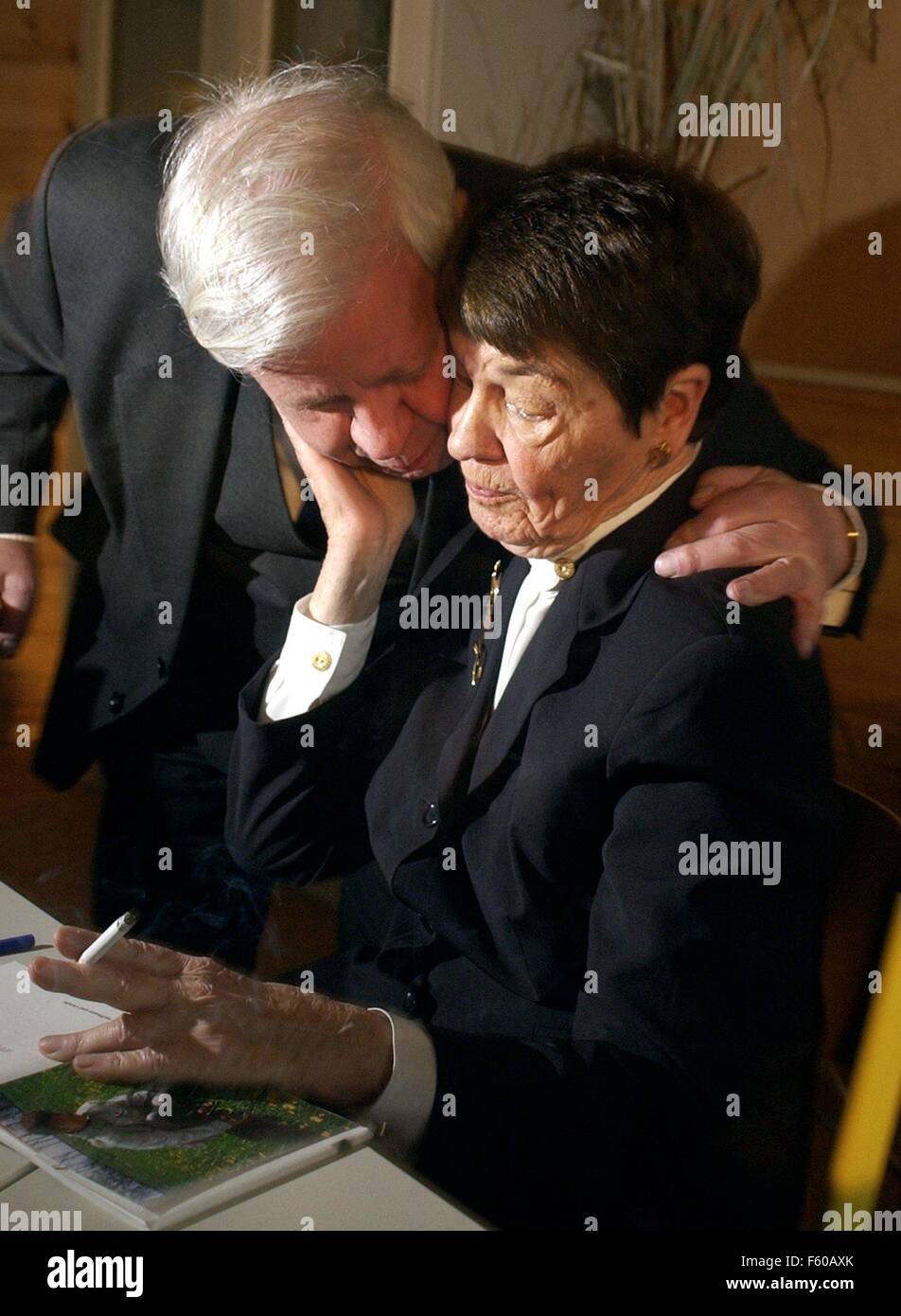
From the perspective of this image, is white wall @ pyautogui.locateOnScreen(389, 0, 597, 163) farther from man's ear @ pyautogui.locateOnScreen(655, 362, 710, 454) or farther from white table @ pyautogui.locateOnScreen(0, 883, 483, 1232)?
white table @ pyautogui.locateOnScreen(0, 883, 483, 1232)

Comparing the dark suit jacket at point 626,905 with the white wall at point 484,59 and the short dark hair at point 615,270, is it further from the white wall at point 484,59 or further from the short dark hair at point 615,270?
the white wall at point 484,59

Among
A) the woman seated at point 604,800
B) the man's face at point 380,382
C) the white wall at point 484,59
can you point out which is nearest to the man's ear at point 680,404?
A: the woman seated at point 604,800

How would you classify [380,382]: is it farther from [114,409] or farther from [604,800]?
[604,800]

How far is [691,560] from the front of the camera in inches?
49.5

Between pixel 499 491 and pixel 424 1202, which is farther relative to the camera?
pixel 499 491

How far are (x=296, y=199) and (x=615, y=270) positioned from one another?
1.17 ft

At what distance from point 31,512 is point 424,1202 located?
3.27 feet

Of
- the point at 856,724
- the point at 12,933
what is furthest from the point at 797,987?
the point at 12,933

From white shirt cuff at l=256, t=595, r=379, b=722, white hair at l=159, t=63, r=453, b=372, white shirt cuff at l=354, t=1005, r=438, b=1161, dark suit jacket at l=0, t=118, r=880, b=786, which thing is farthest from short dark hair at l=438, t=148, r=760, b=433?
white shirt cuff at l=354, t=1005, r=438, b=1161

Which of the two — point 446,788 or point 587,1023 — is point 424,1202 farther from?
point 446,788

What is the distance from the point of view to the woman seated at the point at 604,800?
1192 millimetres

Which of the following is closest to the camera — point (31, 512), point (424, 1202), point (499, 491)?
point (424, 1202)

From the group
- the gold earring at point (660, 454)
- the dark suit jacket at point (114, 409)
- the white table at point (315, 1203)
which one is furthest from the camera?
the dark suit jacket at point (114, 409)

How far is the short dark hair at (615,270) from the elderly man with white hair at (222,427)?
0.23ft
